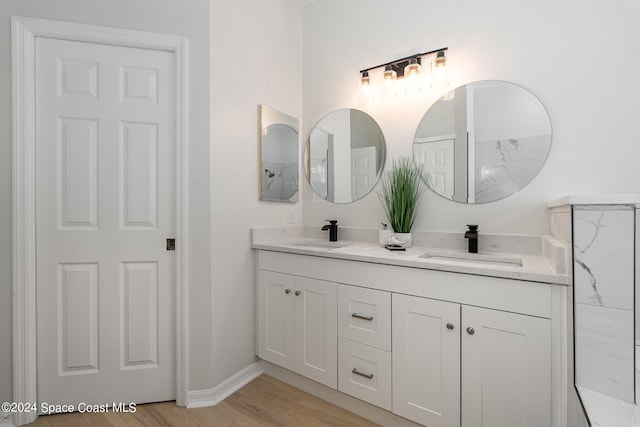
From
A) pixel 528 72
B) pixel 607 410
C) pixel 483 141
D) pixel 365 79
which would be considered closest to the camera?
pixel 607 410

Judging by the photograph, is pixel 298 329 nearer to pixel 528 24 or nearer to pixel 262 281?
pixel 262 281

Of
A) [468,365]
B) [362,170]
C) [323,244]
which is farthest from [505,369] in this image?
[362,170]

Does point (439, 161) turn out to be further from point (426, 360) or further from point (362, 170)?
point (426, 360)

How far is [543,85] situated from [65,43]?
261 cm

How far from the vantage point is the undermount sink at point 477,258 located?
1.57 meters

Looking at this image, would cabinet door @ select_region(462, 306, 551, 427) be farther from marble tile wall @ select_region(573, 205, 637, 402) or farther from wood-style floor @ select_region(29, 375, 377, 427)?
wood-style floor @ select_region(29, 375, 377, 427)

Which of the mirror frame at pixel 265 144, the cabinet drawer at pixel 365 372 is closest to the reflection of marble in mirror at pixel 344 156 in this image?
the mirror frame at pixel 265 144

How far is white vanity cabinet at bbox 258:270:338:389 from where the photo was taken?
68.5 inches

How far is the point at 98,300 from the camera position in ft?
5.53

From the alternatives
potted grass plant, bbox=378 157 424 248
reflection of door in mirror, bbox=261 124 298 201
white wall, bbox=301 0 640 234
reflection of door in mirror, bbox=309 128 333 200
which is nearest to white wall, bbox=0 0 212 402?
reflection of door in mirror, bbox=261 124 298 201

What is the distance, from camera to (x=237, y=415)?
1.68 meters

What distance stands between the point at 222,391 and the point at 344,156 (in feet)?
5.95

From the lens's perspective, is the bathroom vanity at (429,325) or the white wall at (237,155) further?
the white wall at (237,155)

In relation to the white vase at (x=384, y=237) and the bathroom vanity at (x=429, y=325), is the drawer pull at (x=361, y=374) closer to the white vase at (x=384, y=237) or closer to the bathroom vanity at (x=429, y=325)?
the bathroom vanity at (x=429, y=325)
